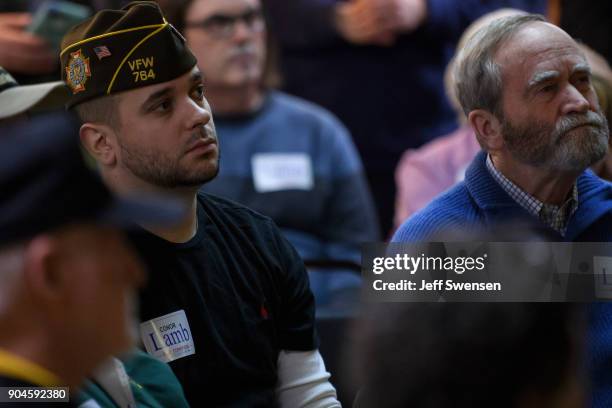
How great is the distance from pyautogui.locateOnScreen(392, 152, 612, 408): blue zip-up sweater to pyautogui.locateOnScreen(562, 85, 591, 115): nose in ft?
0.57

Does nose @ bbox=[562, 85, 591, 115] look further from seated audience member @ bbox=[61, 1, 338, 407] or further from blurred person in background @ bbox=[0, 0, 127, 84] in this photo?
blurred person in background @ bbox=[0, 0, 127, 84]

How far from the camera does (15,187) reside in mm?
1433

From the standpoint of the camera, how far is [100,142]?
245 cm

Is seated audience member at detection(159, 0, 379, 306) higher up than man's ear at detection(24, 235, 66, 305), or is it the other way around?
man's ear at detection(24, 235, 66, 305)

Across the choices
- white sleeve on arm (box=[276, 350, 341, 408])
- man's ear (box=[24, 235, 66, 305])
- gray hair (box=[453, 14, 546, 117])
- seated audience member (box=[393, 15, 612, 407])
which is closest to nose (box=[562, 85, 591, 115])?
seated audience member (box=[393, 15, 612, 407])

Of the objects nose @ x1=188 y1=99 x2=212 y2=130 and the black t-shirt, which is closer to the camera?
the black t-shirt

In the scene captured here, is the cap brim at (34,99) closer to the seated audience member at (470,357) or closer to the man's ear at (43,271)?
the man's ear at (43,271)

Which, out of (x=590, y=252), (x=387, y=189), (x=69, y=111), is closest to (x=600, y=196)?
(x=590, y=252)

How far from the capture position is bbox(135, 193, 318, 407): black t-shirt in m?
2.30

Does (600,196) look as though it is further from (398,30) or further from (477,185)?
(398,30)

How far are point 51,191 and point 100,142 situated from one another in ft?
3.41

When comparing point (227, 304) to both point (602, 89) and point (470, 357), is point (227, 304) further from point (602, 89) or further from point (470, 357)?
point (602, 89)

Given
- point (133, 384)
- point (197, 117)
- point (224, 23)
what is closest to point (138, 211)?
point (133, 384)

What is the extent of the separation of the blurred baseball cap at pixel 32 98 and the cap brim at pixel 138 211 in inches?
42.2
